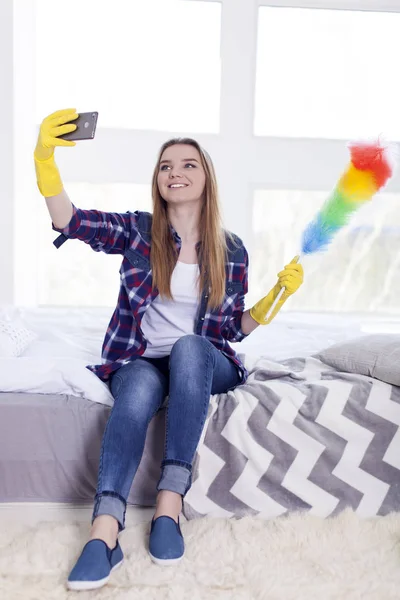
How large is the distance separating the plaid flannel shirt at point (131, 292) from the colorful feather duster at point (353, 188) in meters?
0.30

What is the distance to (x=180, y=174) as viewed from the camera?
5.97 feet

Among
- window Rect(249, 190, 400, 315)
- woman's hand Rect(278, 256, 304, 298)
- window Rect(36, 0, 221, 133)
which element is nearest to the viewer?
woman's hand Rect(278, 256, 304, 298)

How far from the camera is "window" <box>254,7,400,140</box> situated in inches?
158

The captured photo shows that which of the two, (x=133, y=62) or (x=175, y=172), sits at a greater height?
(x=133, y=62)

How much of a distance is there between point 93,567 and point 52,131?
924 millimetres

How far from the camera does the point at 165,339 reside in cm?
177

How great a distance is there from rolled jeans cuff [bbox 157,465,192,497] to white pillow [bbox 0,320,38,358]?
610mm

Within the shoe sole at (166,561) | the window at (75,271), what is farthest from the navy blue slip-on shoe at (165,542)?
the window at (75,271)

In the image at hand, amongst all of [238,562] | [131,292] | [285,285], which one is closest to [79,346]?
[131,292]

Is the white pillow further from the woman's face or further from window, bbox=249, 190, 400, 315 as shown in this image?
window, bbox=249, 190, 400, 315

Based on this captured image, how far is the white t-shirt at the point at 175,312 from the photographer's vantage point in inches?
70.1

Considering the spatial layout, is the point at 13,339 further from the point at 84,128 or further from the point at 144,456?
the point at 84,128

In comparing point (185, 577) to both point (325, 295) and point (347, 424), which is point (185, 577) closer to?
point (347, 424)

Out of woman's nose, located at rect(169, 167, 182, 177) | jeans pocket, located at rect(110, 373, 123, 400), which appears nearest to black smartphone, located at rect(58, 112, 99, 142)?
woman's nose, located at rect(169, 167, 182, 177)
